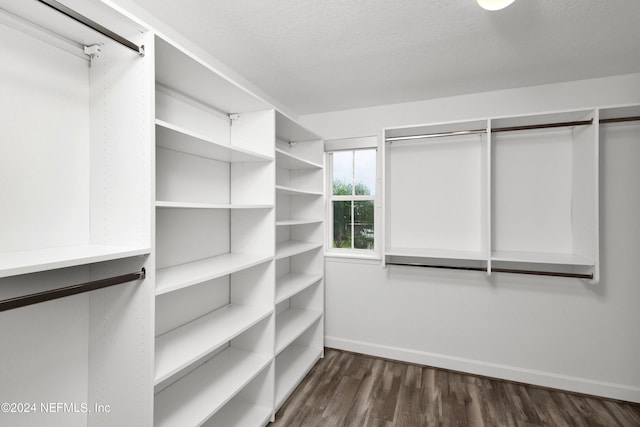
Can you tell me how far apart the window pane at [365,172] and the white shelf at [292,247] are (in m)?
0.80

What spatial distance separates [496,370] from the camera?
2.60m

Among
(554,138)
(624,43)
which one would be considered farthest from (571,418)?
(624,43)

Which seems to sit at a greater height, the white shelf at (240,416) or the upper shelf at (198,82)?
the upper shelf at (198,82)

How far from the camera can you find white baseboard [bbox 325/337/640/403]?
2.32 metres

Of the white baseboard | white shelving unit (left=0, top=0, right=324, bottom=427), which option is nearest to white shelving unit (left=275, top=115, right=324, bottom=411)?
the white baseboard

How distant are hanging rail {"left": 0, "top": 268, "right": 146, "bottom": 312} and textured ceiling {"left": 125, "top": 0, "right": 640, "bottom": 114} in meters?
1.44

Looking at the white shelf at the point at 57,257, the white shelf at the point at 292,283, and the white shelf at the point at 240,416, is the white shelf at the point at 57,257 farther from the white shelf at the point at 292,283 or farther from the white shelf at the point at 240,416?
the white shelf at the point at 240,416

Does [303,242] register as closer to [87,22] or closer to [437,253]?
[437,253]

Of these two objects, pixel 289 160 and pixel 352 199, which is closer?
pixel 289 160

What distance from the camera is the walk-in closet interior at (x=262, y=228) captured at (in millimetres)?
1125

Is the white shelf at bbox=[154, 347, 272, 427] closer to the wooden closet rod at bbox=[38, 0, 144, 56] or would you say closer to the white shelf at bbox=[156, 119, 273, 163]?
the white shelf at bbox=[156, 119, 273, 163]

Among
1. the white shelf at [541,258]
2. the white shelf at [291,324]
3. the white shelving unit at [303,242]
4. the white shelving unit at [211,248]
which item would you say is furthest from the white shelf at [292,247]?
the white shelf at [541,258]

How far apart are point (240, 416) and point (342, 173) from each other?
2399 millimetres

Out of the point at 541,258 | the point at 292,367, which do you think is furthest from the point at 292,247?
the point at 541,258
